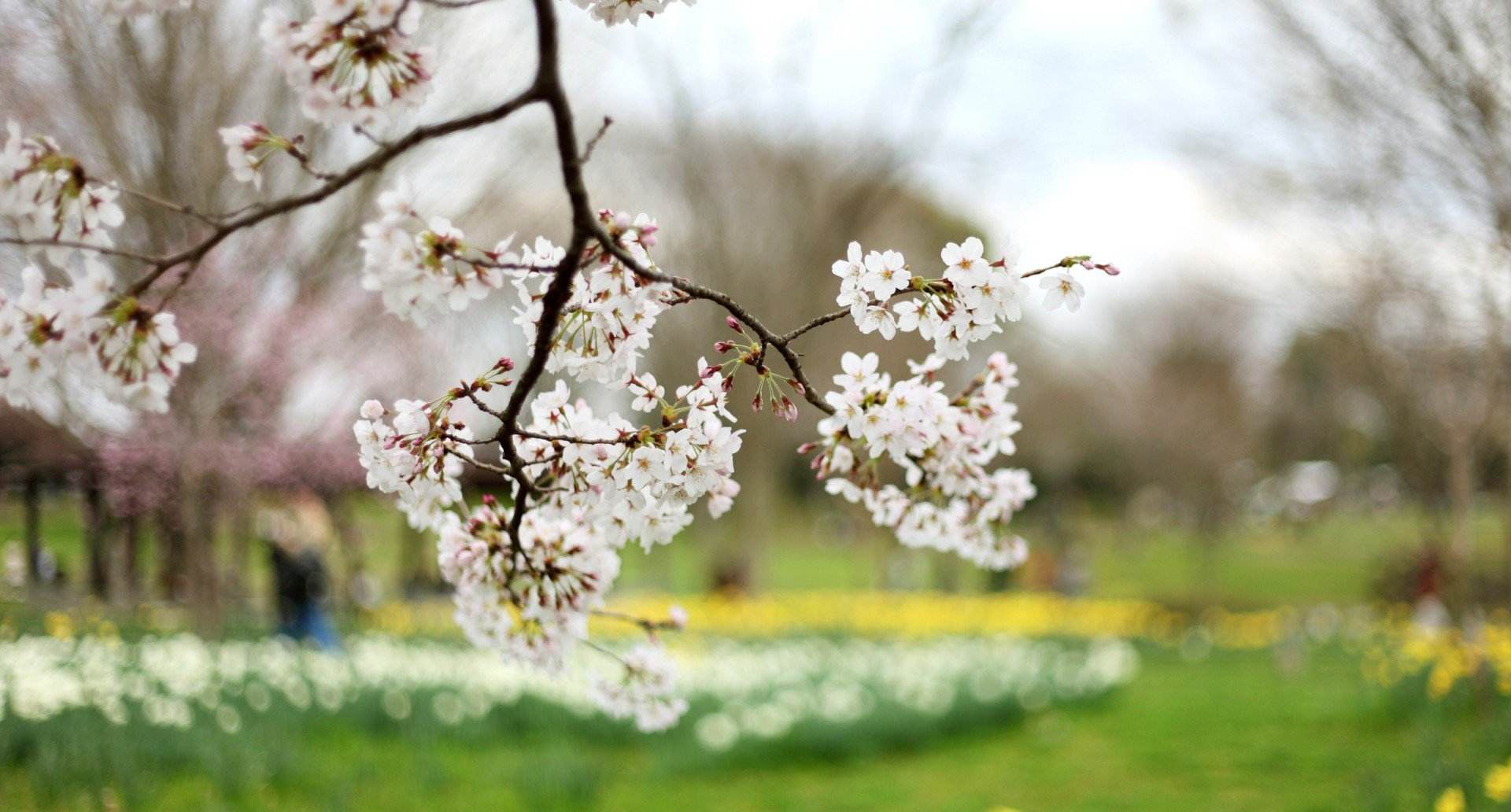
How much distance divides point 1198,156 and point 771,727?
4080 millimetres

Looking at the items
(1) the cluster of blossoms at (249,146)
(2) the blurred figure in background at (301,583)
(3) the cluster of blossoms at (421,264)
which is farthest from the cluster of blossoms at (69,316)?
(2) the blurred figure in background at (301,583)

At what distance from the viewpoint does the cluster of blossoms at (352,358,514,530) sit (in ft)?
5.84

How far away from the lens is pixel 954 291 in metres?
1.79

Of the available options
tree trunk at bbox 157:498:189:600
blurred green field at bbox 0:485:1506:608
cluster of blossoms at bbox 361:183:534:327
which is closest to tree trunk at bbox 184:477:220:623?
tree trunk at bbox 157:498:189:600

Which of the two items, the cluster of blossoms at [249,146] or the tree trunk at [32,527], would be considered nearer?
the cluster of blossoms at [249,146]

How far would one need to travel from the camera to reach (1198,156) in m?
6.45

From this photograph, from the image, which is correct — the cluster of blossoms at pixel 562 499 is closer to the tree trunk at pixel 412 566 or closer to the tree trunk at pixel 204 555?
the tree trunk at pixel 204 555

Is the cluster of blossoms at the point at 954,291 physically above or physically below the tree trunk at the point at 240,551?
below

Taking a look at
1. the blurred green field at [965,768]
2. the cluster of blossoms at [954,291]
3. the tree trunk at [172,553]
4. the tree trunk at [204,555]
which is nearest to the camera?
the cluster of blossoms at [954,291]

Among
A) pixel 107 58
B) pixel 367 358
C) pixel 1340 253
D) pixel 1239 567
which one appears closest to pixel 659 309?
pixel 107 58

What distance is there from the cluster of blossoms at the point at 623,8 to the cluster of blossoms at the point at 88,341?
802 millimetres

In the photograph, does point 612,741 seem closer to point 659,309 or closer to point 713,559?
point 659,309

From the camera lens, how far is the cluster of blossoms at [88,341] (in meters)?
1.51

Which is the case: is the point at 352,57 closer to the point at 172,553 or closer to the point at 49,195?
the point at 49,195
